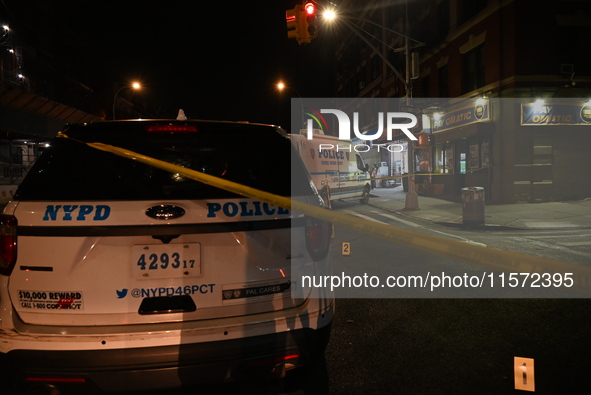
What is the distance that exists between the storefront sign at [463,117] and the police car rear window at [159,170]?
1757cm

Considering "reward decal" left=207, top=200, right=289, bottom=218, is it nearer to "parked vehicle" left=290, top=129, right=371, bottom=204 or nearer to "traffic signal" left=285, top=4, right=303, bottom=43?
"traffic signal" left=285, top=4, right=303, bottom=43

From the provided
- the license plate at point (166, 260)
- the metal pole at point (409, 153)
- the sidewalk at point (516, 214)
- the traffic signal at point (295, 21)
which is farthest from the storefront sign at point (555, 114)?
the license plate at point (166, 260)

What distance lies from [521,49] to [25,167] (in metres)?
27.4

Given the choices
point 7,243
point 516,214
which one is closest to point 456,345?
point 7,243

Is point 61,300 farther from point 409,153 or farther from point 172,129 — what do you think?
point 409,153

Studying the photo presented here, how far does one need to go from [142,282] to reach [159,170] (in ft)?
2.30

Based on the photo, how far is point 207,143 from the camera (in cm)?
292

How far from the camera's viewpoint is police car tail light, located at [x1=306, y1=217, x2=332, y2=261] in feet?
8.98

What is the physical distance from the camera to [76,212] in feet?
7.81

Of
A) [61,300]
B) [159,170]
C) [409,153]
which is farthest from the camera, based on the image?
[409,153]

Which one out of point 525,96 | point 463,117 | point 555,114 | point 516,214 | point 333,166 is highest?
point 525,96

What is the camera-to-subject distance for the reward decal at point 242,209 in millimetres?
2506

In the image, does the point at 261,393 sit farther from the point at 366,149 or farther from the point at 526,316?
the point at 366,149

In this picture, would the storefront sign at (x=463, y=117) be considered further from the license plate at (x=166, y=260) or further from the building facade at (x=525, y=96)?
the license plate at (x=166, y=260)
